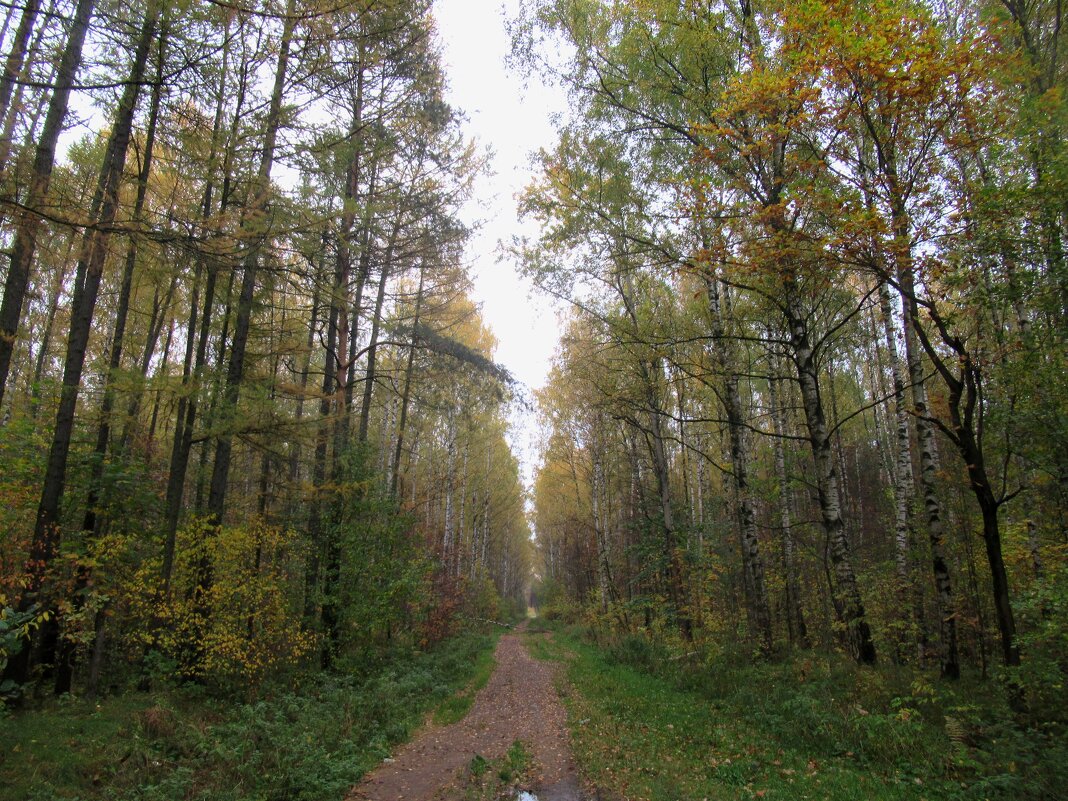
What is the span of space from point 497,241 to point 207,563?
30.7 feet

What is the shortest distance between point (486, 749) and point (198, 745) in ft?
11.3

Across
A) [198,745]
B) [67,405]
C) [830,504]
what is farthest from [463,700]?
[67,405]

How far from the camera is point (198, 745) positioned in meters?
6.10

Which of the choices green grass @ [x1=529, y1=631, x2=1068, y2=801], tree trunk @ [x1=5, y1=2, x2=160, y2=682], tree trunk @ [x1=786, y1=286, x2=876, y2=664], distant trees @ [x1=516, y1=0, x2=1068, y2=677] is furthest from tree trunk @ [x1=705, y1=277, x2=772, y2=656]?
tree trunk @ [x1=5, y1=2, x2=160, y2=682]

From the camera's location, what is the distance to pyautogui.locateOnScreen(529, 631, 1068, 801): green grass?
4.62 metres

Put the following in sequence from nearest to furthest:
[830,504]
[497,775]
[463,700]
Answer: [497,775]
[830,504]
[463,700]

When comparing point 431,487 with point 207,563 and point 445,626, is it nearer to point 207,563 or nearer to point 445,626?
point 445,626

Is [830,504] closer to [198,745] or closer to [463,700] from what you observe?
[463,700]

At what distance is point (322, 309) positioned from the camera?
506 inches

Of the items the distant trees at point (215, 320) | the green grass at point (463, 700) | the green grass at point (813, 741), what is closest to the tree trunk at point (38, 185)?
the distant trees at point (215, 320)

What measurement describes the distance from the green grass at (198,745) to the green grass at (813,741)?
9.61ft

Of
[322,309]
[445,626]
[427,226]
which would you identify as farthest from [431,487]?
[427,226]

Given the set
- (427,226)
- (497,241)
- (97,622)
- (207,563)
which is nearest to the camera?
(97,622)

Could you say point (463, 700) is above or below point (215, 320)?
below
